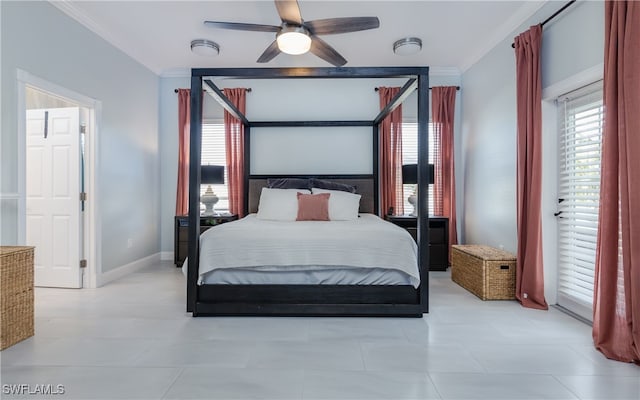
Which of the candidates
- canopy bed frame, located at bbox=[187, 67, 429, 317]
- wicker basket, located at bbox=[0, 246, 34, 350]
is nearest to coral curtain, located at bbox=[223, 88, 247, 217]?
canopy bed frame, located at bbox=[187, 67, 429, 317]

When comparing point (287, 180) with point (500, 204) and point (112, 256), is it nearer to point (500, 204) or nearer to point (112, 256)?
point (112, 256)

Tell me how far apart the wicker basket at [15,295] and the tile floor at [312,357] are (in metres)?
0.10

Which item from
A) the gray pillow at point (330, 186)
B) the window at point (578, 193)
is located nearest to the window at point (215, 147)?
the gray pillow at point (330, 186)

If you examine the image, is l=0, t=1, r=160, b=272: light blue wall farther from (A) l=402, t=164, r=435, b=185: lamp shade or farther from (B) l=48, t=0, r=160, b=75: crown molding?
(A) l=402, t=164, r=435, b=185: lamp shade

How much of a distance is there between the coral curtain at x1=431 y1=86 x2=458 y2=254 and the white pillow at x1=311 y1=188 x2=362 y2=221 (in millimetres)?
1390

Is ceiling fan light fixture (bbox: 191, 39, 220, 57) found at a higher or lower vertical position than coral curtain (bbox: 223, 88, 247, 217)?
higher

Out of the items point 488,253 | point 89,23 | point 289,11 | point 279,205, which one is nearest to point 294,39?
point 289,11

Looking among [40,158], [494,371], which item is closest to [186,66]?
[40,158]

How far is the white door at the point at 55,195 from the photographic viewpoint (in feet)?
12.5

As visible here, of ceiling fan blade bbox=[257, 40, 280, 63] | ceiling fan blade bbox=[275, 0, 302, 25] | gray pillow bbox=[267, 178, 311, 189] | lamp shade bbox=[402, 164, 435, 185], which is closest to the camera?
ceiling fan blade bbox=[275, 0, 302, 25]

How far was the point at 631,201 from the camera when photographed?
6.84ft

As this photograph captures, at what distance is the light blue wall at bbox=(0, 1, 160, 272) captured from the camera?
2.84m

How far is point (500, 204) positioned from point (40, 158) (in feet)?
17.4

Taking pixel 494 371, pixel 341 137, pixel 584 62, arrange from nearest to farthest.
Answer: pixel 494 371, pixel 584 62, pixel 341 137
